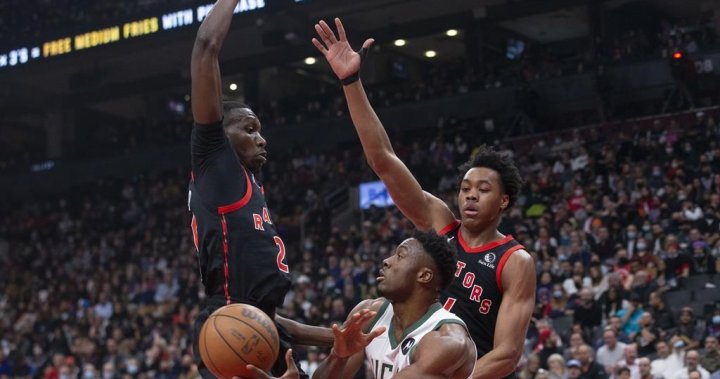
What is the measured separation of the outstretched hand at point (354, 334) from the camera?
4986mm

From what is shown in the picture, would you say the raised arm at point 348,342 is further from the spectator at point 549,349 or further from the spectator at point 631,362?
the spectator at point 549,349

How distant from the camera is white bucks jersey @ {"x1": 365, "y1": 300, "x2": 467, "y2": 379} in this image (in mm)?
5116

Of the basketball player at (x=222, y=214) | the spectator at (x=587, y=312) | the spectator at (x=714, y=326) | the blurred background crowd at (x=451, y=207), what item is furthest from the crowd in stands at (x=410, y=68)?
the basketball player at (x=222, y=214)

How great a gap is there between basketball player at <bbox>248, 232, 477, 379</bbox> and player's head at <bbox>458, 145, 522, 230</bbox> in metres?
0.71

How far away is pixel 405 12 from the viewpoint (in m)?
27.8

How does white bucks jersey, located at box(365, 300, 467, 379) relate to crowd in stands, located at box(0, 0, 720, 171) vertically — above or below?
below

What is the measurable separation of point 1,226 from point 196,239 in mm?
28206

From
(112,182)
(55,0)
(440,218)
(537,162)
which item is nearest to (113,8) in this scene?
(55,0)

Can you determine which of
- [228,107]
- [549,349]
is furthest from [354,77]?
[549,349]

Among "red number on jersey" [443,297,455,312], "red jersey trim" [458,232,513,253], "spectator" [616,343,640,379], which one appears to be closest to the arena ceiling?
"spectator" [616,343,640,379]

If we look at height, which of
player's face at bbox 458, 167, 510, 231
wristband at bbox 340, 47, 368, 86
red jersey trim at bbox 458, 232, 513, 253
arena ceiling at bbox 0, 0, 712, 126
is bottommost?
red jersey trim at bbox 458, 232, 513, 253

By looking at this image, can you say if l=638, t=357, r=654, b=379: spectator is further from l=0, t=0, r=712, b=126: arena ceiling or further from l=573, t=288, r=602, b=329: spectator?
l=0, t=0, r=712, b=126: arena ceiling

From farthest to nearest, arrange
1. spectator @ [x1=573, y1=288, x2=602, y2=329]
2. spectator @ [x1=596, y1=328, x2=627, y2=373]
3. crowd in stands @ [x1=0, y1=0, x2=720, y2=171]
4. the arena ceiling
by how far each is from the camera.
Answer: the arena ceiling, crowd in stands @ [x1=0, y1=0, x2=720, y2=171], spectator @ [x1=573, y1=288, x2=602, y2=329], spectator @ [x1=596, y1=328, x2=627, y2=373]

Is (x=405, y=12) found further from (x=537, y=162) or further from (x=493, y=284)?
(x=493, y=284)
